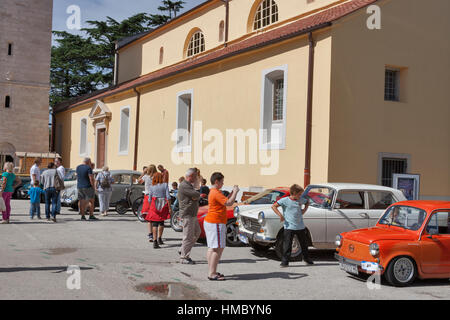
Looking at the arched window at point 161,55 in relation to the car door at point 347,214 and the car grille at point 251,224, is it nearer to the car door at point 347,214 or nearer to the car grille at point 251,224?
the car grille at point 251,224

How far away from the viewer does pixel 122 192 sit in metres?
17.7

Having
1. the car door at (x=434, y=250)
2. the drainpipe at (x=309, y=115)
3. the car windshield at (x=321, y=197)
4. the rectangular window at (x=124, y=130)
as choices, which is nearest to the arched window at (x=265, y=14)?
the drainpipe at (x=309, y=115)

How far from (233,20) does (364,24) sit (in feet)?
31.8

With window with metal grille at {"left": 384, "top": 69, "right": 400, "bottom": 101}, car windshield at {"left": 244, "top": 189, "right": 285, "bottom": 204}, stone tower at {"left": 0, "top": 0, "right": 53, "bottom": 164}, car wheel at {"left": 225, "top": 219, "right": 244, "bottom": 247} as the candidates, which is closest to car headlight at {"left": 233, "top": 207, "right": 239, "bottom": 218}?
car wheel at {"left": 225, "top": 219, "right": 244, "bottom": 247}

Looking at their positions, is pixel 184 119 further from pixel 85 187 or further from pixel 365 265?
pixel 365 265

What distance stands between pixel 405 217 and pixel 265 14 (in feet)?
51.8

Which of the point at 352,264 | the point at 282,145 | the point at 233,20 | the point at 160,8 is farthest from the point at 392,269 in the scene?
the point at 160,8

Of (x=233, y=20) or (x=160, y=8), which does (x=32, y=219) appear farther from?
(x=160, y=8)

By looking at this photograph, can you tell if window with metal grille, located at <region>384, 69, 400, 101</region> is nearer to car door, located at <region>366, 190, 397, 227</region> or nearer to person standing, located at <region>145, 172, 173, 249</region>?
car door, located at <region>366, 190, 397, 227</region>

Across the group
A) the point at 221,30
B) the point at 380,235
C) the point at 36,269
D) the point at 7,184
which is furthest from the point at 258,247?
the point at 221,30

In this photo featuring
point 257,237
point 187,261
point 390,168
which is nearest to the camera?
point 187,261

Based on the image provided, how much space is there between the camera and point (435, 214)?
7.94 m

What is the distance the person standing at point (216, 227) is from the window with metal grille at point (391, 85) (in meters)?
10.3

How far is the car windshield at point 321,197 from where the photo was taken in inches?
392
